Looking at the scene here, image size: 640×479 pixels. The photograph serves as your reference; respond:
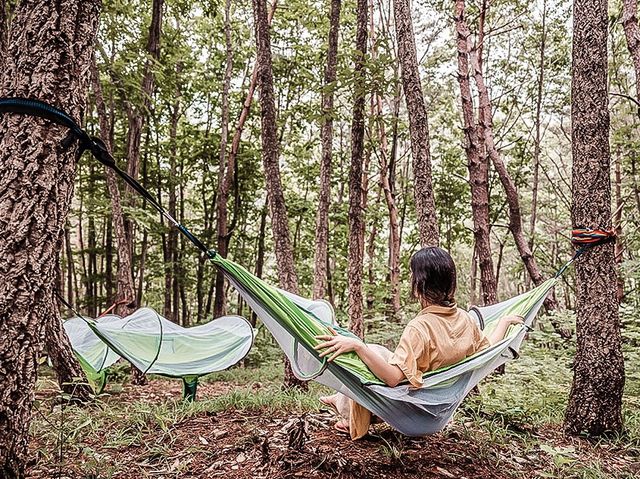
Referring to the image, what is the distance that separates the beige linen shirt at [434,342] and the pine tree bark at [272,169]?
1775 millimetres

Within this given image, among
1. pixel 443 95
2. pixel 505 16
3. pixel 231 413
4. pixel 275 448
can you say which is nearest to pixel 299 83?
pixel 443 95

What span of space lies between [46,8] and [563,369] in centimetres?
449

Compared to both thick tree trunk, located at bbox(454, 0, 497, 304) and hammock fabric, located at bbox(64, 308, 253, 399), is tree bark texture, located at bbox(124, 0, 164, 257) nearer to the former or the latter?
hammock fabric, located at bbox(64, 308, 253, 399)

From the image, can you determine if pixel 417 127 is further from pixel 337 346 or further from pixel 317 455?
pixel 317 455

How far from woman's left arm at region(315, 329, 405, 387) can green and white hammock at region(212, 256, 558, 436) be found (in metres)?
0.02

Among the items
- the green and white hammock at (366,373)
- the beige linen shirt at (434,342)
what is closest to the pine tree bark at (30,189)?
the green and white hammock at (366,373)

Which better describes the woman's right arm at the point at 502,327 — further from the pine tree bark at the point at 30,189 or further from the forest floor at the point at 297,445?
the pine tree bark at the point at 30,189

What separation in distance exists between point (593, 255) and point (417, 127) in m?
Answer: 1.33

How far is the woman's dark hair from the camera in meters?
1.77

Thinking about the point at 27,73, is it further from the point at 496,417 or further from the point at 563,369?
the point at 563,369

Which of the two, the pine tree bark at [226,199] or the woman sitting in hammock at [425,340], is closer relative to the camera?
the woman sitting in hammock at [425,340]

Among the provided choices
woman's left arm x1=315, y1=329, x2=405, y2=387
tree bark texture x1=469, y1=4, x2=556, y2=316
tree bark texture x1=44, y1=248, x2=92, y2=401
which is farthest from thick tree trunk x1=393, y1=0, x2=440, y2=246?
tree bark texture x1=44, y1=248, x2=92, y2=401

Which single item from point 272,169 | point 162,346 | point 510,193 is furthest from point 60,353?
point 510,193

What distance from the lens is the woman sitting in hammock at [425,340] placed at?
1.61 meters
